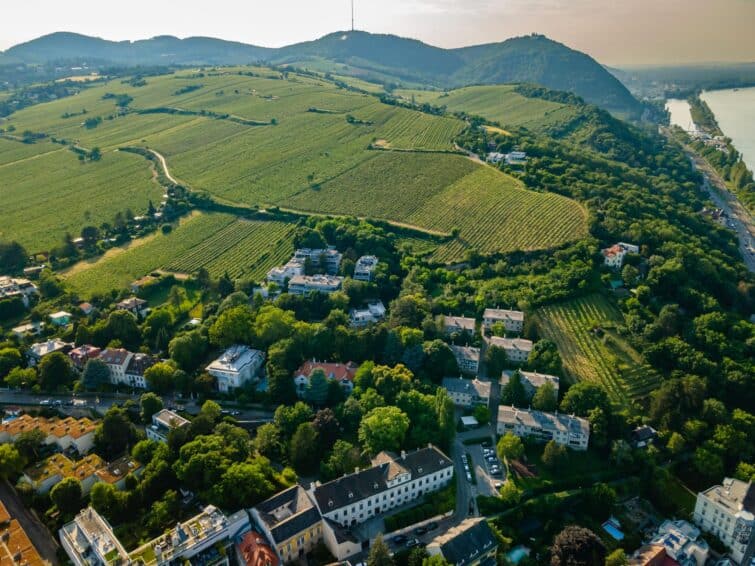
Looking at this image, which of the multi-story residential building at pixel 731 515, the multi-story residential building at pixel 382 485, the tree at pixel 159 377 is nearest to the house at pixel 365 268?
the tree at pixel 159 377

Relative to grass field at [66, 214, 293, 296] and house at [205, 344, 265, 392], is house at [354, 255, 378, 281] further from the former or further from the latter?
house at [205, 344, 265, 392]

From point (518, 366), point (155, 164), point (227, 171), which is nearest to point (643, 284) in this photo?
point (518, 366)

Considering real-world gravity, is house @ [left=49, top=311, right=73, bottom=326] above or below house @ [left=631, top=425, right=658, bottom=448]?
above

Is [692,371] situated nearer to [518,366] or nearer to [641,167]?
[518,366]

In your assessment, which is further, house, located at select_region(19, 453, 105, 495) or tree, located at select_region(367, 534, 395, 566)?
house, located at select_region(19, 453, 105, 495)

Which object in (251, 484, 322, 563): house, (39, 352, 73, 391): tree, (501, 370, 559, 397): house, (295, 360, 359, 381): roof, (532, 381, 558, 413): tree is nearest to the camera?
(251, 484, 322, 563): house

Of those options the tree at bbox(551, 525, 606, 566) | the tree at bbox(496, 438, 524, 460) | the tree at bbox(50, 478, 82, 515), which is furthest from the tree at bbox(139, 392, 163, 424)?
the tree at bbox(551, 525, 606, 566)
